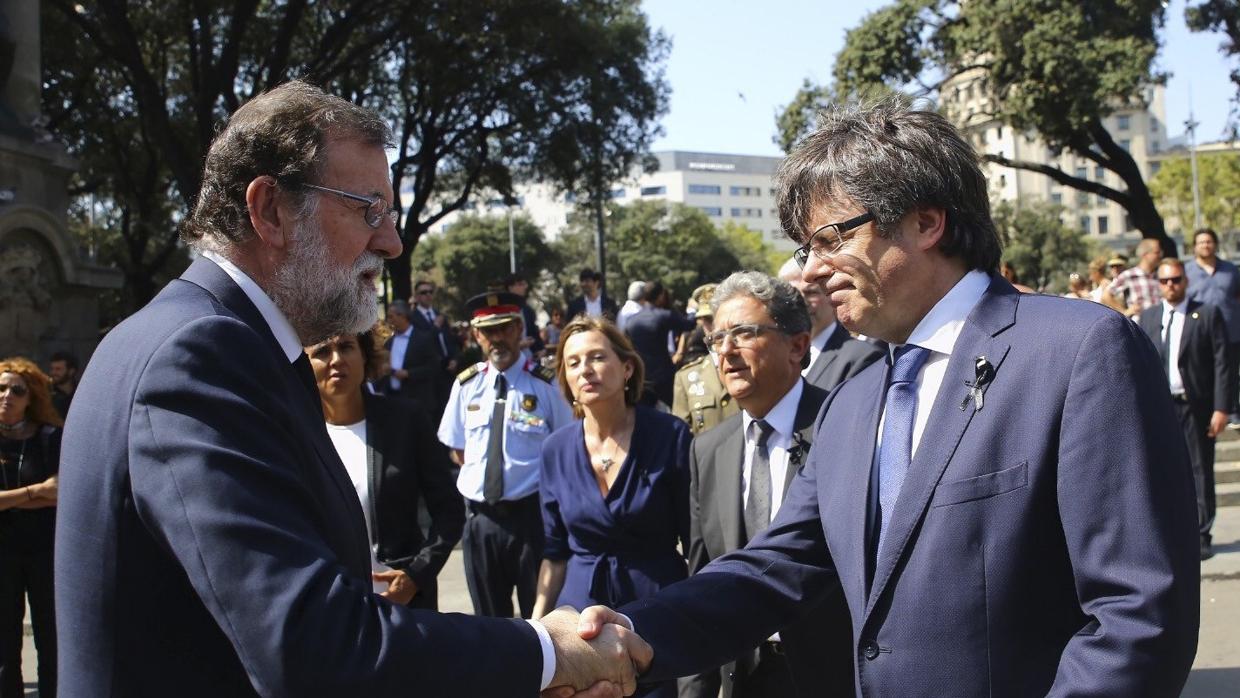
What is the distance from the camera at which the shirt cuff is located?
92.1 inches

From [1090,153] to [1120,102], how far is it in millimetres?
1437

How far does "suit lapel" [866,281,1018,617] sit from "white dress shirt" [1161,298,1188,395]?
7.33 m

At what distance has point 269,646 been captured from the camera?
1.91 m

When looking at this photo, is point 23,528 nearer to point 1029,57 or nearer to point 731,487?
point 731,487

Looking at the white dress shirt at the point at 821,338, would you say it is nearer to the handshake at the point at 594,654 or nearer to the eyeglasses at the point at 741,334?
the eyeglasses at the point at 741,334

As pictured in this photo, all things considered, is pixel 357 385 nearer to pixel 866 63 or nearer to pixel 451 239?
pixel 866 63

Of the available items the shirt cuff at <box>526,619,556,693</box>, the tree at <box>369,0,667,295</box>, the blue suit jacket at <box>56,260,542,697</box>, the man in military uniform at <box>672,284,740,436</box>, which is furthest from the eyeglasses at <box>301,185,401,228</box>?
the tree at <box>369,0,667,295</box>

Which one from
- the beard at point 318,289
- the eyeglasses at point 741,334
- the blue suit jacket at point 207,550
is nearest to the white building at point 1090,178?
the eyeglasses at point 741,334

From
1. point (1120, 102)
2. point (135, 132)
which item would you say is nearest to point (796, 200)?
point (1120, 102)

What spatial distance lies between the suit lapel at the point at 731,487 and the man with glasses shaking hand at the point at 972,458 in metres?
1.32

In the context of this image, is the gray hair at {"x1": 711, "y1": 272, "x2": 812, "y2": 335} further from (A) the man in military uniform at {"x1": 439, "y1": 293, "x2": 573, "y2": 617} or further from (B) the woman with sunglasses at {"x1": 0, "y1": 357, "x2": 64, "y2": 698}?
(B) the woman with sunglasses at {"x1": 0, "y1": 357, "x2": 64, "y2": 698}

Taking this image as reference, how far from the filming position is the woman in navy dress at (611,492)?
4773mm

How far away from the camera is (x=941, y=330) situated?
2527 millimetres

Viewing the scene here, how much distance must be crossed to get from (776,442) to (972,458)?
2.02 m
